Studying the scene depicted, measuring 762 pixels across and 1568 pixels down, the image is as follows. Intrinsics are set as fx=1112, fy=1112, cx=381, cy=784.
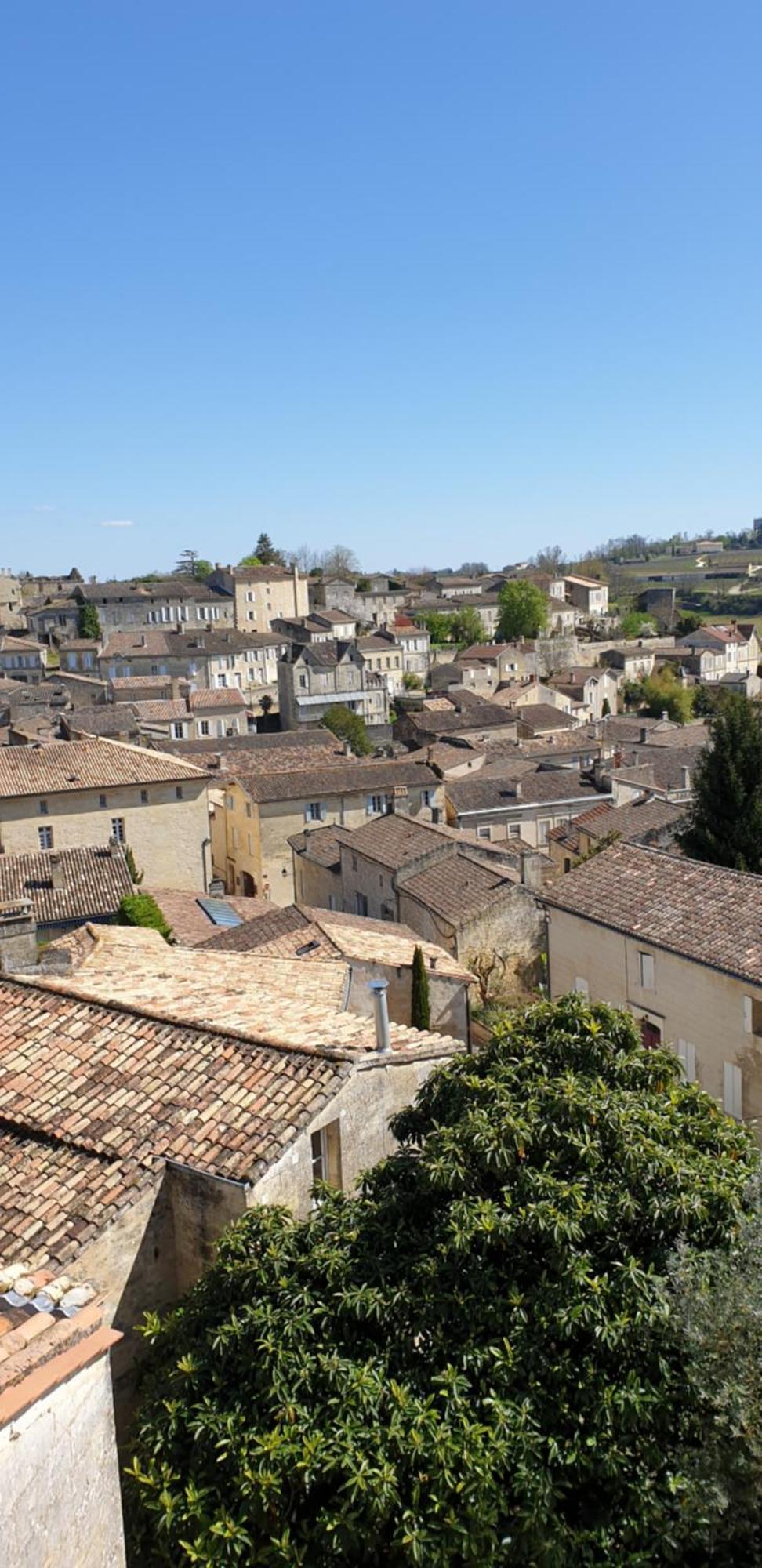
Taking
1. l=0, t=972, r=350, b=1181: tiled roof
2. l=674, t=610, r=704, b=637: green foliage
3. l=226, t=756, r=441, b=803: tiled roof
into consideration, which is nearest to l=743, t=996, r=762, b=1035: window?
l=0, t=972, r=350, b=1181: tiled roof

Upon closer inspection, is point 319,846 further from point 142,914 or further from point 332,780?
point 142,914

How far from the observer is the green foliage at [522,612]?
394 ft

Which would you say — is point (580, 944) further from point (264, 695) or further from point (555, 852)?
point (264, 695)

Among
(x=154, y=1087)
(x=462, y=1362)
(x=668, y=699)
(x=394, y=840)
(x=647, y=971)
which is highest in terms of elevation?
(x=154, y=1087)

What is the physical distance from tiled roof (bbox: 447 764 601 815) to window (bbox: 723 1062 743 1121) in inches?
1072

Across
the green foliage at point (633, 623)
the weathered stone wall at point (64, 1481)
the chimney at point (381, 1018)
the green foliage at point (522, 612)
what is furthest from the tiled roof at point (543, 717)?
the weathered stone wall at point (64, 1481)

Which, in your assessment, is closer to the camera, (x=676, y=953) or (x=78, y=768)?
(x=676, y=953)

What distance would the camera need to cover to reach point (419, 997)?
67.3 feet

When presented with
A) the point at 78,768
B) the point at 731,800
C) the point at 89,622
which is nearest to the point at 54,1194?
the point at 731,800

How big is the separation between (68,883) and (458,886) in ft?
35.1

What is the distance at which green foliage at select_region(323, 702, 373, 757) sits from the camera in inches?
2876

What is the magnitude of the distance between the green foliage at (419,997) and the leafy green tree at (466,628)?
102442 millimetres

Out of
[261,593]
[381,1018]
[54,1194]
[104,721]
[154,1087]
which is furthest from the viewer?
[261,593]

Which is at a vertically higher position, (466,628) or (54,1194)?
(466,628)
